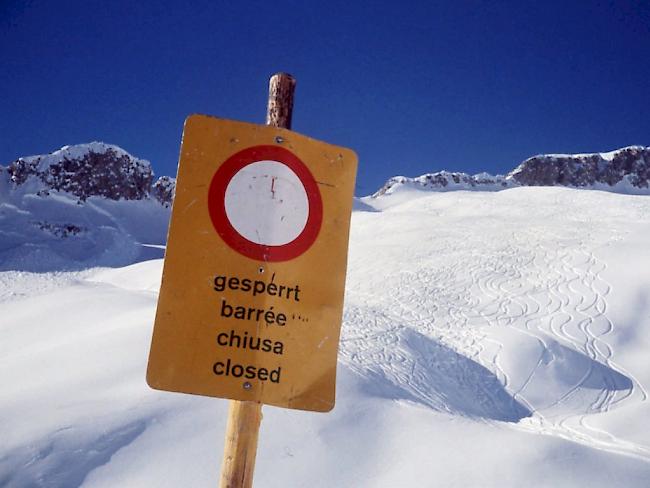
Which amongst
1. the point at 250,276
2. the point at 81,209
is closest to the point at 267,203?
the point at 250,276

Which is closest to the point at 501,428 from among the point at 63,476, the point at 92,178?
the point at 63,476

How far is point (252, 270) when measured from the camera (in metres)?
1.60

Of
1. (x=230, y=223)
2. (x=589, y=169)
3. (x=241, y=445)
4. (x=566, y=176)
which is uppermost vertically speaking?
(x=589, y=169)

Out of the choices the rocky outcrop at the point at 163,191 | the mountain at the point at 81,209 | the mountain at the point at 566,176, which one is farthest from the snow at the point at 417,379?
the mountain at the point at 566,176

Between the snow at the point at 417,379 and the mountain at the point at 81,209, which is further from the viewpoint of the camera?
the mountain at the point at 81,209

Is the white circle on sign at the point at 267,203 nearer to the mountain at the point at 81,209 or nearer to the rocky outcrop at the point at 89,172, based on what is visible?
the mountain at the point at 81,209

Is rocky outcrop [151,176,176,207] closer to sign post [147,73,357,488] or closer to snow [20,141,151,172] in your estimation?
snow [20,141,151,172]

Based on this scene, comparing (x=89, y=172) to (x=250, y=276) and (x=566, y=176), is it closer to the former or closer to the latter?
(x=250, y=276)

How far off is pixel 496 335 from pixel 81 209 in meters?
40.8

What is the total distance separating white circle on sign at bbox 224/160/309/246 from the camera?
1.64 meters

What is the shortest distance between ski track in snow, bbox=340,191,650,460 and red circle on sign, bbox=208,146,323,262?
14.8 ft

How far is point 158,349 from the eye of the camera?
1528 mm

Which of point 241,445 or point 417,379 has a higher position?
point 241,445

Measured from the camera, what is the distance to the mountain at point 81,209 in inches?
1158
